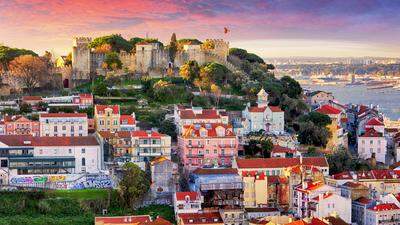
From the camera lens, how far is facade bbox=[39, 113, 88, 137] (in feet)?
120

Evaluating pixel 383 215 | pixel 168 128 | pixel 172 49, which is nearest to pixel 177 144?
pixel 168 128

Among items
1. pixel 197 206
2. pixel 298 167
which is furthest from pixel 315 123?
pixel 197 206

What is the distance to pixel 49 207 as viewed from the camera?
30.6 metres

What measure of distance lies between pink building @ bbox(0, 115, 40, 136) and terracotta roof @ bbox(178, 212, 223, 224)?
31.1ft

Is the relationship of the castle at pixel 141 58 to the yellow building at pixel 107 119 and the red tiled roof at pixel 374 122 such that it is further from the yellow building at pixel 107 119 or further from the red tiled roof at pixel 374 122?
the red tiled roof at pixel 374 122

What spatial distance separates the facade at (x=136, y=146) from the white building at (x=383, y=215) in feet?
28.3

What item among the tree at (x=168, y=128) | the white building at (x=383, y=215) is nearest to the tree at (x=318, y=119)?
the tree at (x=168, y=128)

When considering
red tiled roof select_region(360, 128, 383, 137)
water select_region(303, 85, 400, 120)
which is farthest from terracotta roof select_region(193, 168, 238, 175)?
water select_region(303, 85, 400, 120)

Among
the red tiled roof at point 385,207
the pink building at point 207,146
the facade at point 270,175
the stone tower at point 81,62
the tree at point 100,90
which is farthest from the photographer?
the stone tower at point 81,62

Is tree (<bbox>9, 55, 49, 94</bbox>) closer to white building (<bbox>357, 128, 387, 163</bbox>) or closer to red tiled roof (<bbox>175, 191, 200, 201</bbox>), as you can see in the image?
red tiled roof (<bbox>175, 191, 200, 201</bbox>)

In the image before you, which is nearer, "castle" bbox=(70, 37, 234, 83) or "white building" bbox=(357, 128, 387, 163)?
"white building" bbox=(357, 128, 387, 163)

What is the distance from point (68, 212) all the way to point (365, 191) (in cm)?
1144

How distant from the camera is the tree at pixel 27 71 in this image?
146 feet

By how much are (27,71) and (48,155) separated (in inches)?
486
